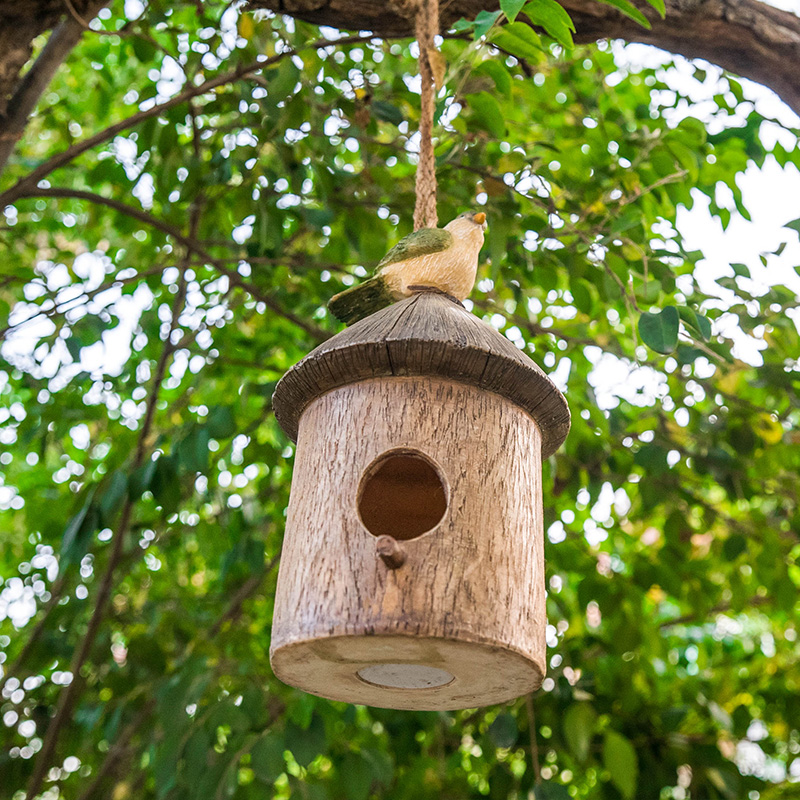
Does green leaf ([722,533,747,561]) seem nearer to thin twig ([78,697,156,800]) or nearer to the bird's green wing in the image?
the bird's green wing

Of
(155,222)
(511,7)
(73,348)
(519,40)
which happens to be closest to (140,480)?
(73,348)

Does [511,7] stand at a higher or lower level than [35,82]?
lower

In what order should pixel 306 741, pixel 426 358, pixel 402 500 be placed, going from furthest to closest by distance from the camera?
pixel 306 741
pixel 402 500
pixel 426 358

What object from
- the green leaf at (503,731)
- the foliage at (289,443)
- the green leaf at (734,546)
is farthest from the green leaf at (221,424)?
the green leaf at (734,546)

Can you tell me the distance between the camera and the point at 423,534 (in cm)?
134

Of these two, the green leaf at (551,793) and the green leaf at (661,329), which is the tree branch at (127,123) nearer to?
the green leaf at (661,329)

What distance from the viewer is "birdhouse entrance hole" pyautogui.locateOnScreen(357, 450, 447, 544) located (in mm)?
1680

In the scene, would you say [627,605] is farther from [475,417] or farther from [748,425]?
→ [475,417]

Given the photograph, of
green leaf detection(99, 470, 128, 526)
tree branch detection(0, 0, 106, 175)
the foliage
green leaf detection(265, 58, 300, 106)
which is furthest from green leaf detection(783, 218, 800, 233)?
green leaf detection(99, 470, 128, 526)

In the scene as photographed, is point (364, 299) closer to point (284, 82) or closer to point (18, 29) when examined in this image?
point (284, 82)

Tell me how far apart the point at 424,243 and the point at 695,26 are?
3.78 ft

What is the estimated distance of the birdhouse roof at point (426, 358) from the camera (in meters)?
1.33

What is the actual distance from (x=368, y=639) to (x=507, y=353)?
20.0 inches

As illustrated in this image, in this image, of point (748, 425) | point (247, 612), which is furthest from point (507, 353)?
point (247, 612)
